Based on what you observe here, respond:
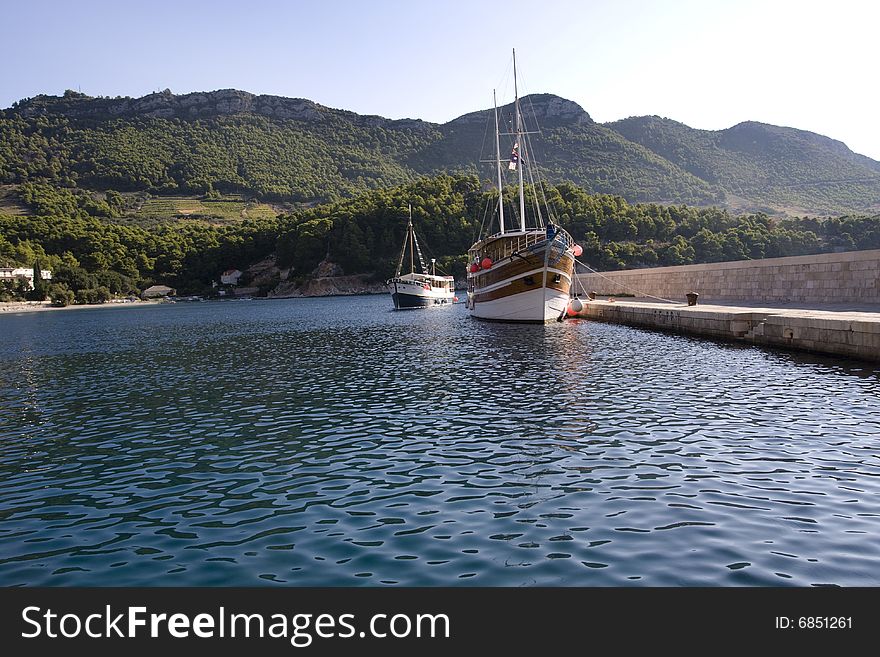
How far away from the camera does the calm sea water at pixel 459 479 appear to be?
21.8ft

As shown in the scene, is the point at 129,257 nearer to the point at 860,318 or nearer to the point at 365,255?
the point at 365,255

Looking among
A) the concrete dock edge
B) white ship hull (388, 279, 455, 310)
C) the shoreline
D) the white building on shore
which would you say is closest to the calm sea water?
the concrete dock edge

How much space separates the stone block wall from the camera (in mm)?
27281

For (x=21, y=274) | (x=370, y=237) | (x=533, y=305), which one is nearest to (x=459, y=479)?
(x=533, y=305)

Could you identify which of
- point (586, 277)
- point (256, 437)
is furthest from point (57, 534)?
point (586, 277)

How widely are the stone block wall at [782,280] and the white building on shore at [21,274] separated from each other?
405ft

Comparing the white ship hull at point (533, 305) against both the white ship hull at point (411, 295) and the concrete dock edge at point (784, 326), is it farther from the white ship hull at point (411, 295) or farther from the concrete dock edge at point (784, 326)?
the white ship hull at point (411, 295)

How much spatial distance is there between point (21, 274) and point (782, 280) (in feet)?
449

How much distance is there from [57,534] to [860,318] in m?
22.5

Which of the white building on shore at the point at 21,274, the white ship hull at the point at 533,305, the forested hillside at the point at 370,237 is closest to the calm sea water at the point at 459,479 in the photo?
the white ship hull at the point at 533,305

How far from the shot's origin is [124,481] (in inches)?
412

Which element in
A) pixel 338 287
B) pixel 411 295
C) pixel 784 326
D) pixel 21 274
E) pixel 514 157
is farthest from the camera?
pixel 338 287

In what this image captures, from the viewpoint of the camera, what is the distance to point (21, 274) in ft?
410

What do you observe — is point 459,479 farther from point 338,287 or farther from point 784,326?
point 338,287
